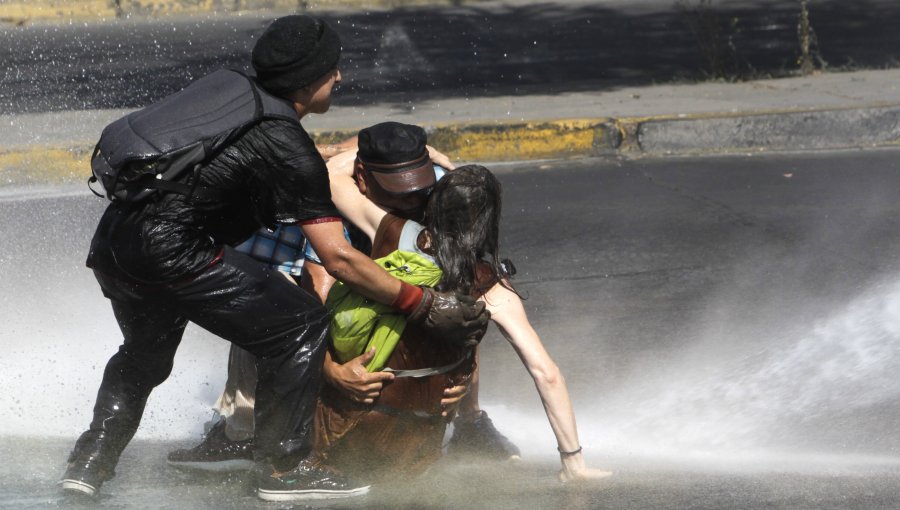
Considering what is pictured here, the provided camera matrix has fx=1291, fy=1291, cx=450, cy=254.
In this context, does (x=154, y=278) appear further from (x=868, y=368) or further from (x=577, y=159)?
(x=577, y=159)

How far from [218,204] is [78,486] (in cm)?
95

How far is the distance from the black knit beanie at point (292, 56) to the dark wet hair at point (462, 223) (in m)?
0.52

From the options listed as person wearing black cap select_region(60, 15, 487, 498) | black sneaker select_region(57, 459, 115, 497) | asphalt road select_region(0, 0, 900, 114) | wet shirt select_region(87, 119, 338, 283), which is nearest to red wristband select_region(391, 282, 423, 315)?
person wearing black cap select_region(60, 15, 487, 498)

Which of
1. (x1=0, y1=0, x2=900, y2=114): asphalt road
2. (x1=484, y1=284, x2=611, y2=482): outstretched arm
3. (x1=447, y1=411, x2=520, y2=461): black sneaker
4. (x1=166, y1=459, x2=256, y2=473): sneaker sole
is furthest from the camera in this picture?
(x1=0, y1=0, x2=900, y2=114): asphalt road

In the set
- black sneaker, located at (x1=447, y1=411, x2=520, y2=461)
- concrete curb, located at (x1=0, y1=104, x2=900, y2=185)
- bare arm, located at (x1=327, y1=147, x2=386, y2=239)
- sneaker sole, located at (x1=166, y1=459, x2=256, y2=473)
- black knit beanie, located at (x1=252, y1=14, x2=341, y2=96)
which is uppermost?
concrete curb, located at (x1=0, y1=104, x2=900, y2=185)

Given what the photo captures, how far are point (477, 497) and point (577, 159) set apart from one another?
5.10 m

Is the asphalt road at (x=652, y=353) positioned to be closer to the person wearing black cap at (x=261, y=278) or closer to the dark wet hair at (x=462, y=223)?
the person wearing black cap at (x=261, y=278)

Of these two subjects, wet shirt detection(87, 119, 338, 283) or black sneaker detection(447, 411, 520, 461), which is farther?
black sneaker detection(447, 411, 520, 461)

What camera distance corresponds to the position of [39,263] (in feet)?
20.6

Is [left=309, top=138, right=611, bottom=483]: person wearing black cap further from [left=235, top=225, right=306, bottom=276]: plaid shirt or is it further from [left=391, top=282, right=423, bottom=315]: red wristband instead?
[left=235, top=225, right=306, bottom=276]: plaid shirt

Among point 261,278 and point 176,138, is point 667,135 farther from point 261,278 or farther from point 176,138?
point 176,138

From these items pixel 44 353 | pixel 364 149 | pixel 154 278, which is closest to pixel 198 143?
pixel 154 278

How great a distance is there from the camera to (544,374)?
3730 millimetres

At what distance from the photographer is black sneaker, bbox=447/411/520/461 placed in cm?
417
